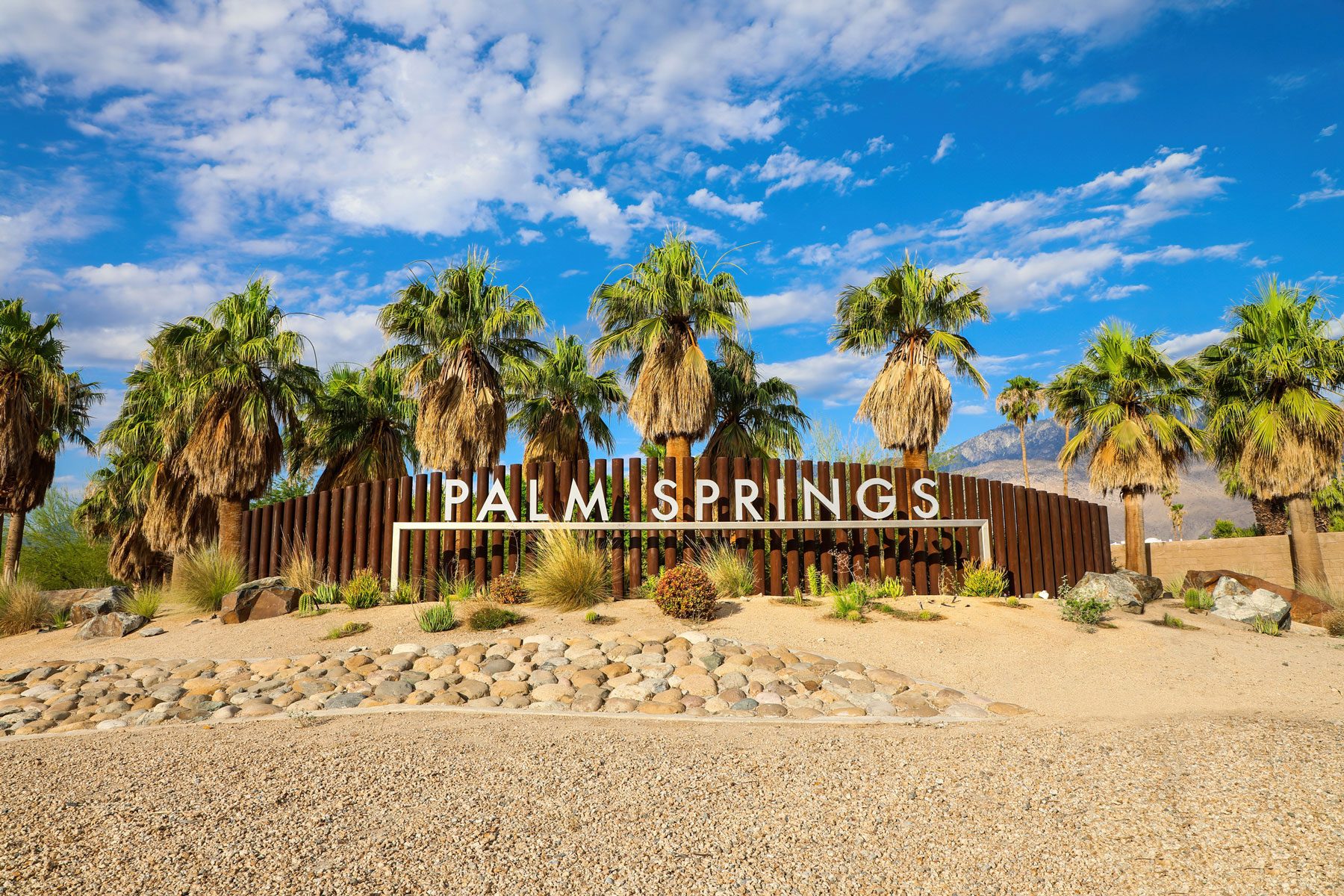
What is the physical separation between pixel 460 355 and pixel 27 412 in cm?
1227

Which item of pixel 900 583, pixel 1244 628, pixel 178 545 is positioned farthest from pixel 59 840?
pixel 178 545

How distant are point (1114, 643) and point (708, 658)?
16.1 ft

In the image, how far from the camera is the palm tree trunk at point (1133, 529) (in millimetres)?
19734

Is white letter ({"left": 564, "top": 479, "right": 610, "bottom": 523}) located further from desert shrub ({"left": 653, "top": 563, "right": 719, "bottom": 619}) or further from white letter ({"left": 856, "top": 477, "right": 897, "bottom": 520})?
white letter ({"left": 856, "top": 477, "right": 897, "bottom": 520})

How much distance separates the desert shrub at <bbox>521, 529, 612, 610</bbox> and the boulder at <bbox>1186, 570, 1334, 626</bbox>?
10.4m

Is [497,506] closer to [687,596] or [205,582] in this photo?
[687,596]

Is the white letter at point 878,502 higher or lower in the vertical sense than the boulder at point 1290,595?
higher

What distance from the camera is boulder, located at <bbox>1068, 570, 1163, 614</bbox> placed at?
11.4m

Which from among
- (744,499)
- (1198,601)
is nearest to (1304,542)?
(1198,601)

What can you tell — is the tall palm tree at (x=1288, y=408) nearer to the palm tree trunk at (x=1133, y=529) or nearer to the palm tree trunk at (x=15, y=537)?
the palm tree trunk at (x=1133, y=529)

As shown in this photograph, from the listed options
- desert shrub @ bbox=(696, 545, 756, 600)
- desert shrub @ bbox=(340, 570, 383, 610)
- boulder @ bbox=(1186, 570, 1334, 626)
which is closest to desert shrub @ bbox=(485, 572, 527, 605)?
desert shrub @ bbox=(340, 570, 383, 610)

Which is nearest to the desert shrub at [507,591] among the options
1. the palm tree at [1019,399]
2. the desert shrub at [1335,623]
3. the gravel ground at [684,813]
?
the gravel ground at [684,813]

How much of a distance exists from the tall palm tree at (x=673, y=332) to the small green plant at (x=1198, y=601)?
9.71 m

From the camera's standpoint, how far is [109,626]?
11578 millimetres
